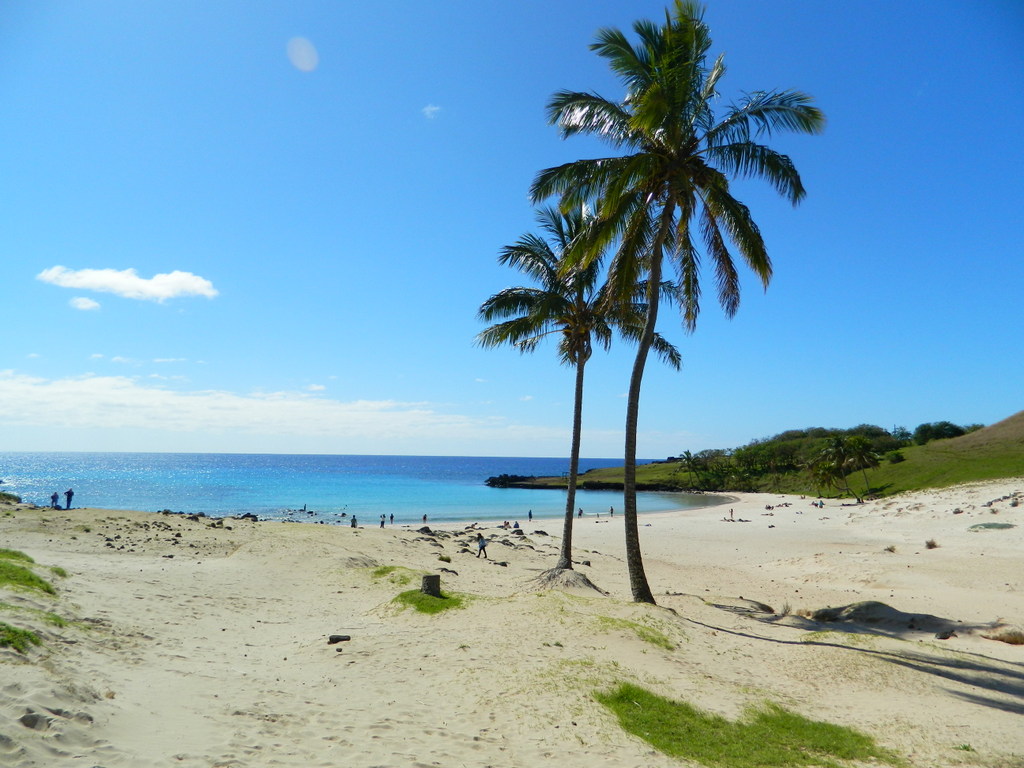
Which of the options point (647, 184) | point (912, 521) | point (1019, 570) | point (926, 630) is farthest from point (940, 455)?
point (647, 184)

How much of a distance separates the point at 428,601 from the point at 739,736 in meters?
7.18

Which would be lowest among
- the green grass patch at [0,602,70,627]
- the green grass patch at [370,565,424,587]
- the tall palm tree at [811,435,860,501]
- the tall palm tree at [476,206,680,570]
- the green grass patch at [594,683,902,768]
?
the green grass patch at [370,565,424,587]

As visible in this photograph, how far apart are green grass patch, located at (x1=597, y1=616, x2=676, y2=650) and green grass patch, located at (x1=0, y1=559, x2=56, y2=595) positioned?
1033 cm

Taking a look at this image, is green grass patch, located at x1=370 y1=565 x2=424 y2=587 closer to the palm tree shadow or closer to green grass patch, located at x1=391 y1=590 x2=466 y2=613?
green grass patch, located at x1=391 y1=590 x2=466 y2=613

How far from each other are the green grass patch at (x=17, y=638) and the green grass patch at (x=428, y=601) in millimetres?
6594

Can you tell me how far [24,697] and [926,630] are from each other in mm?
17081

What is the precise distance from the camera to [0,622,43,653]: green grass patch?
6.69 m

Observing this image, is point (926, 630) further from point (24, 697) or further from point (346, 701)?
point (24, 697)

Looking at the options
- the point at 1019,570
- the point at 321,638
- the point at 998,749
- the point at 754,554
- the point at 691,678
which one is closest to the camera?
the point at 998,749

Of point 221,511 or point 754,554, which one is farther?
point 221,511

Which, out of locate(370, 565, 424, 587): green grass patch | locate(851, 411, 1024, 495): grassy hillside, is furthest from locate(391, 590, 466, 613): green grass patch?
locate(851, 411, 1024, 495): grassy hillside

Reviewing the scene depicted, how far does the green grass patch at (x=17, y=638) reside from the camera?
6.69 meters

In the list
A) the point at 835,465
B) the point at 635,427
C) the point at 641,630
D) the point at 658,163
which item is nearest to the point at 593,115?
the point at 658,163

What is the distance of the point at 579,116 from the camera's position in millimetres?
14273
